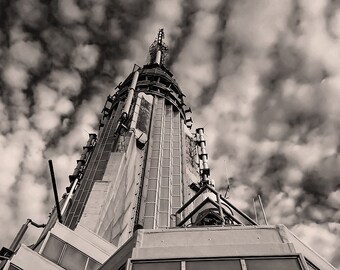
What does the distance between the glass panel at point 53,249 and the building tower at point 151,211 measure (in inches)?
2.1

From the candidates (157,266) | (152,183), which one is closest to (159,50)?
(152,183)

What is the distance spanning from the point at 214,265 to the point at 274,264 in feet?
6.05

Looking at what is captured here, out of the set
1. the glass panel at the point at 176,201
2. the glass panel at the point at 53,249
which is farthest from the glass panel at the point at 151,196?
the glass panel at the point at 53,249

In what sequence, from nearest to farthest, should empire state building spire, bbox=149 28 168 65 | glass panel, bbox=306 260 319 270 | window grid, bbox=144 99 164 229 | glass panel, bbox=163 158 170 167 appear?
glass panel, bbox=306 260 319 270 < window grid, bbox=144 99 164 229 < glass panel, bbox=163 158 170 167 < empire state building spire, bbox=149 28 168 65

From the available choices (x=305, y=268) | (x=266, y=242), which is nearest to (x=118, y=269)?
(x=266, y=242)

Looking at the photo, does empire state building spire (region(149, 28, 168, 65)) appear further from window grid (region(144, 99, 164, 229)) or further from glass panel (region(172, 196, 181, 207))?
glass panel (region(172, 196, 181, 207))

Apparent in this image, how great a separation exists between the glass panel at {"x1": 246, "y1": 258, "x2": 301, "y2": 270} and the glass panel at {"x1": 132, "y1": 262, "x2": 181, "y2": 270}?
2.26m

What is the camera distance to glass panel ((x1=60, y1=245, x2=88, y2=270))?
17.7m

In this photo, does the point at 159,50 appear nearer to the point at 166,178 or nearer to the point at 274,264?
the point at 166,178

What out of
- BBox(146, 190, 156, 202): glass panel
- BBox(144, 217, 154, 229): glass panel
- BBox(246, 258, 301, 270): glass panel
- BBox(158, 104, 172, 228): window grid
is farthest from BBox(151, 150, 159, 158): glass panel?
BBox(246, 258, 301, 270): glass panel

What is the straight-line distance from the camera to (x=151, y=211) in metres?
36.8

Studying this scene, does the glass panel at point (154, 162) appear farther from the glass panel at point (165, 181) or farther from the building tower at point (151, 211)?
the glass panel at point (165, 181)

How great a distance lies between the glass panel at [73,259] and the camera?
58.0 feet

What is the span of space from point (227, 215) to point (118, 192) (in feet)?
59.0
